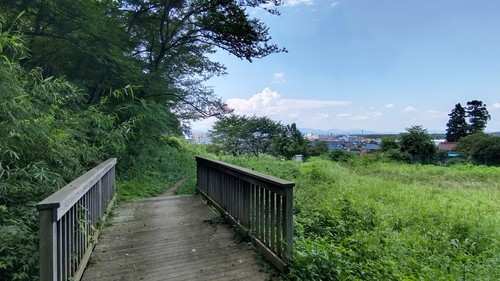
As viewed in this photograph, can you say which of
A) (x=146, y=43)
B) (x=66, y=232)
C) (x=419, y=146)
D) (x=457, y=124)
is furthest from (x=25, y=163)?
(x=457, y=124)

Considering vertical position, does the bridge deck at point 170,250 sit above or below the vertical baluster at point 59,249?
below

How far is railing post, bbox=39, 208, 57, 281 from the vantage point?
1576 mm

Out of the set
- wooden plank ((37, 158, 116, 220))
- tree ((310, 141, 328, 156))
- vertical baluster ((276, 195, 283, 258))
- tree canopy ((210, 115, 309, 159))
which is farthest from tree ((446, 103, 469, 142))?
wooden plank ((37, 158, 116, 220))

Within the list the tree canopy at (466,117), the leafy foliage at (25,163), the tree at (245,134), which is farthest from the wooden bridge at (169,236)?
the tree canopy at (466,117)

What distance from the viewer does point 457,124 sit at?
1494 inches

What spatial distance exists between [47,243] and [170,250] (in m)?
1.49

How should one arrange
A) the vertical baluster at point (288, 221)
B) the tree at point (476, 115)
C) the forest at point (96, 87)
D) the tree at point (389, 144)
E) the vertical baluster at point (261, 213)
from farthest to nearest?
the tree at point (476, 115), the tree at point (389, 144), the vertical baluster at point (261, 213), the forest at point (96, 87), the vertical baluster at point (288, 221)

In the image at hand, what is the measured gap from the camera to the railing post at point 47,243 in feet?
5.17

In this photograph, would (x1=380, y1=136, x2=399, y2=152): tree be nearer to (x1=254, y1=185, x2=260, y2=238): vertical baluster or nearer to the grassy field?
the grassy field

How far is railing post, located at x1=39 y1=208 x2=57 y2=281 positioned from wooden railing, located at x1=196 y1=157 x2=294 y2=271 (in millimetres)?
1566

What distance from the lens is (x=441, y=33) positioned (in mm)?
12719

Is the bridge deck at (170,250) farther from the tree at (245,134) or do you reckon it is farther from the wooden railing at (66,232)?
the tree at (245,134)

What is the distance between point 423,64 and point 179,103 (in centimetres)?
1511

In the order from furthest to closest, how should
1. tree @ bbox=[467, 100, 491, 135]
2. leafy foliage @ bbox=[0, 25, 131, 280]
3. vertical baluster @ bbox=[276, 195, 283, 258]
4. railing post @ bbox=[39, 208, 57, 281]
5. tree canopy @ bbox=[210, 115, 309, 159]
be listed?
tree @ bbox=[467, 100, 491, 135]
tree canopy @ bbox=[210, 115, 309, 159]
vertical baluster @ bbox=[276, 195, 283, 258]
leafy foliage @ bbox=[0, 25, 131, 280]
railing post @ bbox=[39, 208, 57, 281]
